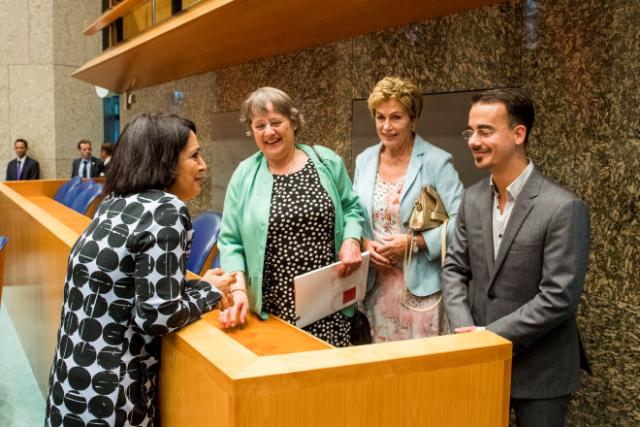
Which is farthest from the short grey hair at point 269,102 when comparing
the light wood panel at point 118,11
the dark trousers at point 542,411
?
the light wood panel at point 118,11

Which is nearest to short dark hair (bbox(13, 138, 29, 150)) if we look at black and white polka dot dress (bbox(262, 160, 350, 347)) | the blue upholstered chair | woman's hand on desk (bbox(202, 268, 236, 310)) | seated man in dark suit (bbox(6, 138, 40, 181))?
seated man in dark suit (bbox(6, 138, 40, 181))

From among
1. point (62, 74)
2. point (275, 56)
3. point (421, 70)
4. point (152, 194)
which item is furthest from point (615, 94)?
point (62, 74)

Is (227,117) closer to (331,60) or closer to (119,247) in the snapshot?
(331,60)

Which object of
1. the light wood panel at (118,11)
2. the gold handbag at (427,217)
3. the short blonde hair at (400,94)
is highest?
the light wood panel at (118,11)

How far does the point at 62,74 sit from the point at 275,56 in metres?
8.13

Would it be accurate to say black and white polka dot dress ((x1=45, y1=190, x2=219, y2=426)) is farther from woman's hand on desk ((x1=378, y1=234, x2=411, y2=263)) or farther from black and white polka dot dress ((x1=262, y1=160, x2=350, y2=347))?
woman's hand on desk ((x1=378, y1=234, x2=411, y2=263))

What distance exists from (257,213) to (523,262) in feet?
3.11

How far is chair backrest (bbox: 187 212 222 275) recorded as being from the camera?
3084 millimetres

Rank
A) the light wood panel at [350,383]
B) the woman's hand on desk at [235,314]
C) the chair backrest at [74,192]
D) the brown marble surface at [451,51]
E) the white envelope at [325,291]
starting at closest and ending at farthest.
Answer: the light wood panel at [350,383] < the woman's hand on desk at [235,314] < the white envelope at [325,291] < the brown marble surface at [451,51] < the chair backrest at [74,192]

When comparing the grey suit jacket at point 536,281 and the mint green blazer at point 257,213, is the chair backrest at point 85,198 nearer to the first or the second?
the mint green blazer at point 257,213

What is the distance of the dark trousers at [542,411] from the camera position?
181 centimetres

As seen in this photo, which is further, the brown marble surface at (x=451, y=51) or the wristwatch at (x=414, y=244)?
the brown marble surface at (x=451, y=51)

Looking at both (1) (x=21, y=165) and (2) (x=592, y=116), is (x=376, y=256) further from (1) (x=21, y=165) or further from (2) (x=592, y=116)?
(1) (x=21, y=165)

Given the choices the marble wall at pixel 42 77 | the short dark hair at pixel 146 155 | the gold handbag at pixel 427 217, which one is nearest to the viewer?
the short dark hair at pixel 146 155
